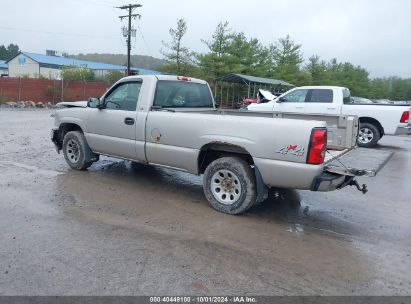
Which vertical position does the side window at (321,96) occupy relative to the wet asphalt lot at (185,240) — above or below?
above

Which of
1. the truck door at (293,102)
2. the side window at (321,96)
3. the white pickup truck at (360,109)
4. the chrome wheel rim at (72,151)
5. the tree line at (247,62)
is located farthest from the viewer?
the tree line at (247,62)

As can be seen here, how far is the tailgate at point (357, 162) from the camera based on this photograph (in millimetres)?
4436

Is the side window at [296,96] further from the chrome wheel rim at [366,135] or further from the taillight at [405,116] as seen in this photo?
the taillight at [405,116]

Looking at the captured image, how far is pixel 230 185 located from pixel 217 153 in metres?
0.53

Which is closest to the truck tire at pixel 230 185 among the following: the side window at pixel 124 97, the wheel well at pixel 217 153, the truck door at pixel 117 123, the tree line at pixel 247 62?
the wheel well at pixel 217 153

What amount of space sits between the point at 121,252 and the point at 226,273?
1.10 meters

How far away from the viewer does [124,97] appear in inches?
252

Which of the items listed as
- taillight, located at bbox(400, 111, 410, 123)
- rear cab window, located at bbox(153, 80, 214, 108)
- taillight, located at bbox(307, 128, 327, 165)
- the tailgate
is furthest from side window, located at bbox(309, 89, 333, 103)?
taillight, located at bbox(307, 128, 327, 165)

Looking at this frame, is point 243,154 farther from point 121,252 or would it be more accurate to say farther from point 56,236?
point 56,236

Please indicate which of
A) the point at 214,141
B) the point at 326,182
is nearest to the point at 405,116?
the point at 326,182

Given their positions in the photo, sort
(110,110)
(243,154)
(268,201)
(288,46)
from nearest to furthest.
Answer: (243,154) < (268,201) < (110,110) < (288,46)

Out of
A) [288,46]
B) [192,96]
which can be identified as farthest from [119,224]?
[288,46]

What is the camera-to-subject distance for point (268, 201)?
589 centimetres

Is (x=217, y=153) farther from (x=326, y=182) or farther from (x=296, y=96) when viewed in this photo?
(x=296, y=96)
